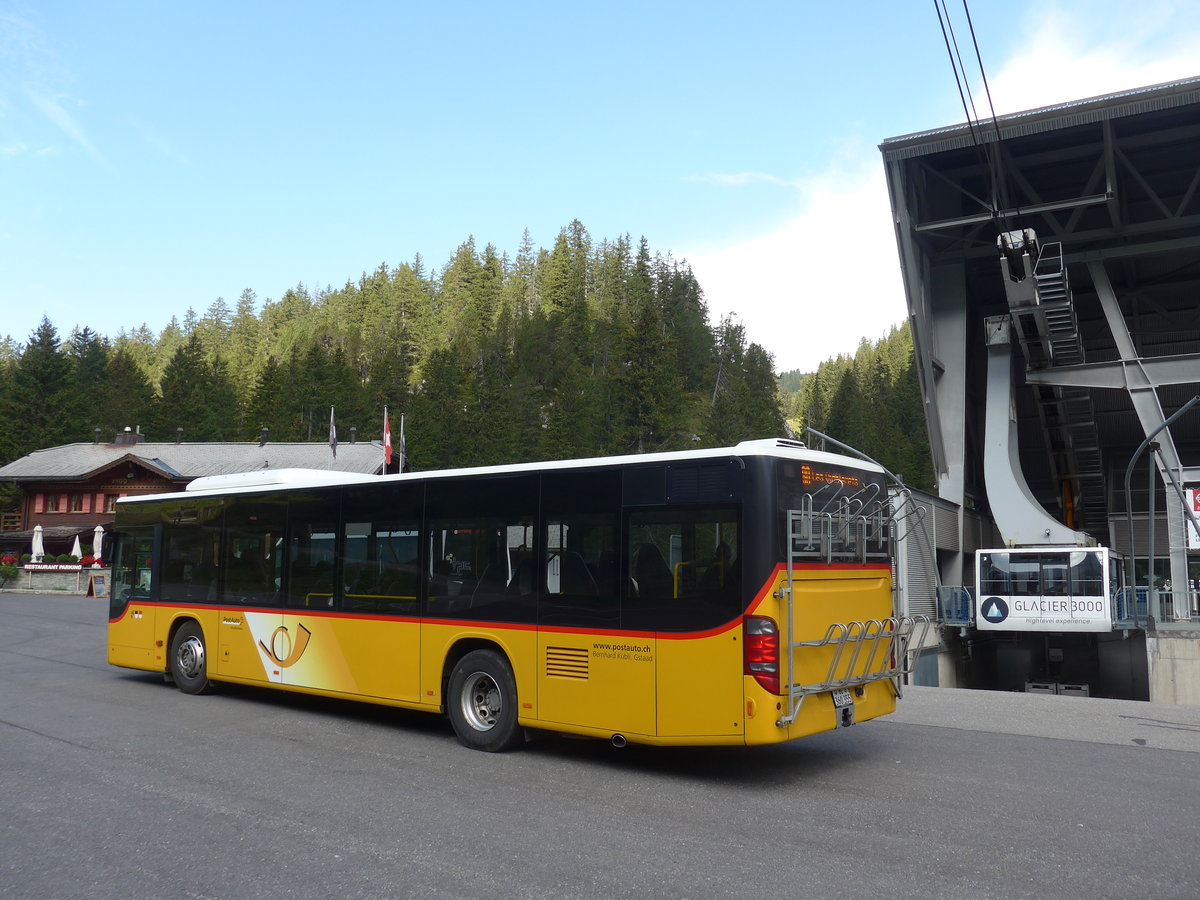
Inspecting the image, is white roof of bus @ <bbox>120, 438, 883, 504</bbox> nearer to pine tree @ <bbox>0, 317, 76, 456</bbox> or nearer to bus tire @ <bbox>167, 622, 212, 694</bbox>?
bus tire @ <bbox>167, 622, 212, 694</bbox>

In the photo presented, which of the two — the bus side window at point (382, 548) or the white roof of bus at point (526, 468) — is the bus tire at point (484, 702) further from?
the white roof of bus at point (526, 468)

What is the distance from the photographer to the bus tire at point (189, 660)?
12805 mm

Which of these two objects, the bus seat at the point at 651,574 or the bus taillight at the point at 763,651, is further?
the bus seat at the point at 651,574

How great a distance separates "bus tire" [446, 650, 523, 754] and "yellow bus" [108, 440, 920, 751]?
22 mm

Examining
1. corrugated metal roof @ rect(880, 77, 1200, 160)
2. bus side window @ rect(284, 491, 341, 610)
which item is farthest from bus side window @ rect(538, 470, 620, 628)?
corrugated metal roof @ rect(880, 77, 1200, 160)

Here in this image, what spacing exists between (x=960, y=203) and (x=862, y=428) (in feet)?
186

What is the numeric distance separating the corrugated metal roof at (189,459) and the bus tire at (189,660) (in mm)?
42972

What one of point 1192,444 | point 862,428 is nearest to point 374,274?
point 862,428

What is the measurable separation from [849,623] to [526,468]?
3314 millimetres

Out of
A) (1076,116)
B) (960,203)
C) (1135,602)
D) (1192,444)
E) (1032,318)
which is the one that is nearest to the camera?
(1076,116)

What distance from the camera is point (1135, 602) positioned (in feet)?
91.1

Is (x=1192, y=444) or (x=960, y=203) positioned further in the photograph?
(x=1192, y=444)

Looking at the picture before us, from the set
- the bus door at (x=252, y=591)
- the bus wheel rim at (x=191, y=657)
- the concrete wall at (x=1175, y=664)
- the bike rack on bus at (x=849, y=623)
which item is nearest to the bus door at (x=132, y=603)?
the bus wheel rim at (x=191, y=657)

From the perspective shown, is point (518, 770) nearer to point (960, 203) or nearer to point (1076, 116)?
point (1076, 116)
